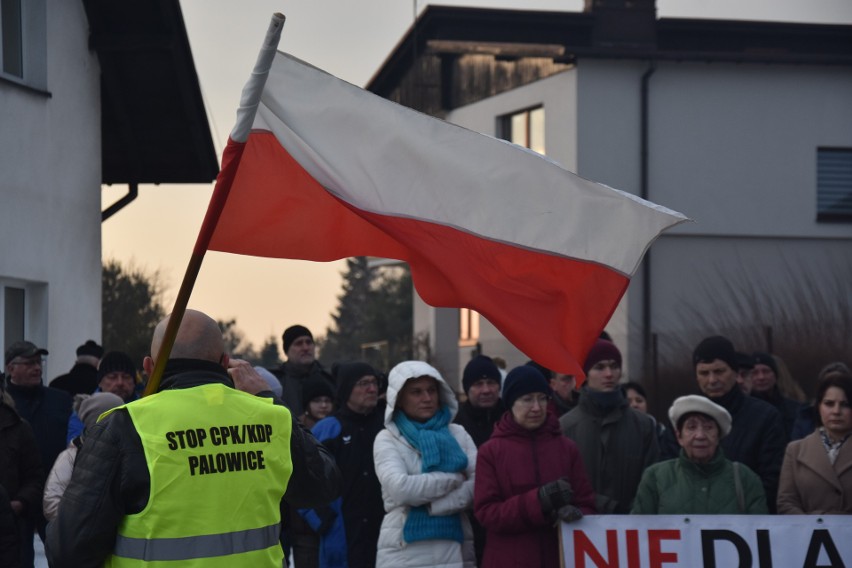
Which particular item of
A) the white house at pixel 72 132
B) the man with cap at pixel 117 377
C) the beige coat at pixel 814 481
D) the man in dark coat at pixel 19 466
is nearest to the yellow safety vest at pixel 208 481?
the beige coat at pixel 814 481

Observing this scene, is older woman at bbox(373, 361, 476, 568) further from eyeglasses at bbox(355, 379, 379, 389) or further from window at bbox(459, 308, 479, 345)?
window at bbox(459, 308, 479, 345)

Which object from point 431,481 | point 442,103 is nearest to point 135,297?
point 442,103

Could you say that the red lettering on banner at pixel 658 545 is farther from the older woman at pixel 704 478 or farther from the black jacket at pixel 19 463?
the black jacket at pixel 19 463

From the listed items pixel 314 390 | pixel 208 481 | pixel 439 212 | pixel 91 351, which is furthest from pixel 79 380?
pixel 208 481

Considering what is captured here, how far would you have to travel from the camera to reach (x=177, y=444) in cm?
461

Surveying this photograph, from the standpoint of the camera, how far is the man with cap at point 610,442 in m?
8.23

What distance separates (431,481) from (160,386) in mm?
3331

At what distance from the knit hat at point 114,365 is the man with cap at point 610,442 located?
3179mm

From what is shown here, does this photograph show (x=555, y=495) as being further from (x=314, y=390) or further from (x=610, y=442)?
(x=314, y=390)

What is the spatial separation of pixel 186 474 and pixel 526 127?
27.6 m

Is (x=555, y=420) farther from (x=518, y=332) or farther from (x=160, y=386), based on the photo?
(x=160, y=386)

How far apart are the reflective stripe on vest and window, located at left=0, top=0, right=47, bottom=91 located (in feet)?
32.7

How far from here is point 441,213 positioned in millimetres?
5711

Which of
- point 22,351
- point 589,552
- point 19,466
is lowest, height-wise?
point 589,552
